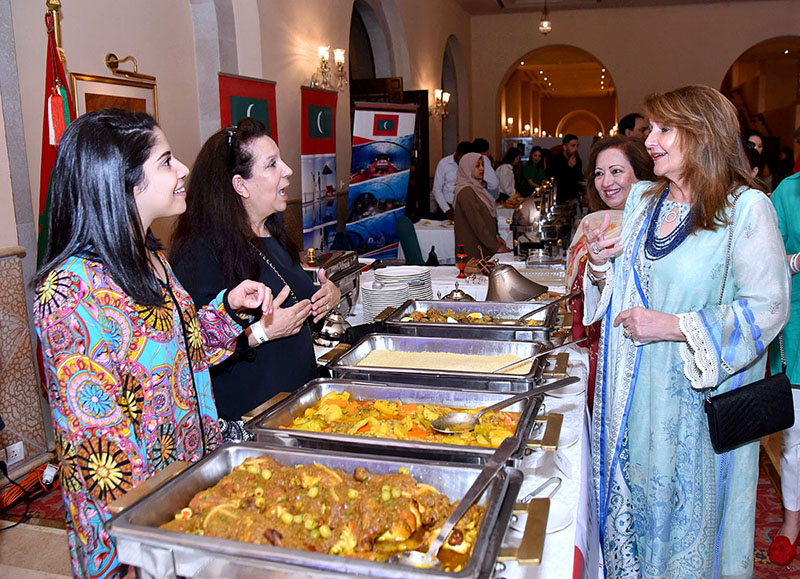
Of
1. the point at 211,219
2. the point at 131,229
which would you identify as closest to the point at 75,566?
the point at 131,229

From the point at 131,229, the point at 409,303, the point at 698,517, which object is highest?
the point at 131,229

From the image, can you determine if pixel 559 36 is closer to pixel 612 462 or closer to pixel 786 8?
pixel 786 8

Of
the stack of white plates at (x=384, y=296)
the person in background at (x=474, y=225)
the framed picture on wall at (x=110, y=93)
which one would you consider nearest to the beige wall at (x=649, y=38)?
the person in background at (x=474, y=225)

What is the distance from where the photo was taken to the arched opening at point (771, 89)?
12852mm

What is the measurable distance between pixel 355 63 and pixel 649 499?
297 inches

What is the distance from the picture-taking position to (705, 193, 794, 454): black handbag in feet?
5.03

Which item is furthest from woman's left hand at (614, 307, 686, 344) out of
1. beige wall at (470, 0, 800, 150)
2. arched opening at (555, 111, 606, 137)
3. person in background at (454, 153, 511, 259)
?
arched opening at (555, 111, 606, 137)

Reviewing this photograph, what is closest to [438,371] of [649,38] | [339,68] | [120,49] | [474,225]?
[120,49]

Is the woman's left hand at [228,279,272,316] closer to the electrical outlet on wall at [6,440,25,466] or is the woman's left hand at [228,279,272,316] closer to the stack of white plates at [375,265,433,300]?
the stack of white plates at [375,265,433,300]

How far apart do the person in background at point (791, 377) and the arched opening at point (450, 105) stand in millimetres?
9426

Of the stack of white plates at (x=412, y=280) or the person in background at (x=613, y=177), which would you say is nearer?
the person in background at (x=613, y=177)

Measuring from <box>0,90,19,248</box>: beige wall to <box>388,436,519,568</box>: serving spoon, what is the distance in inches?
102

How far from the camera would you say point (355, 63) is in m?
8.35

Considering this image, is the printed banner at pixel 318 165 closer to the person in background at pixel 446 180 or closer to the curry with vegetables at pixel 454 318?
the person in background at pixel 446 180
